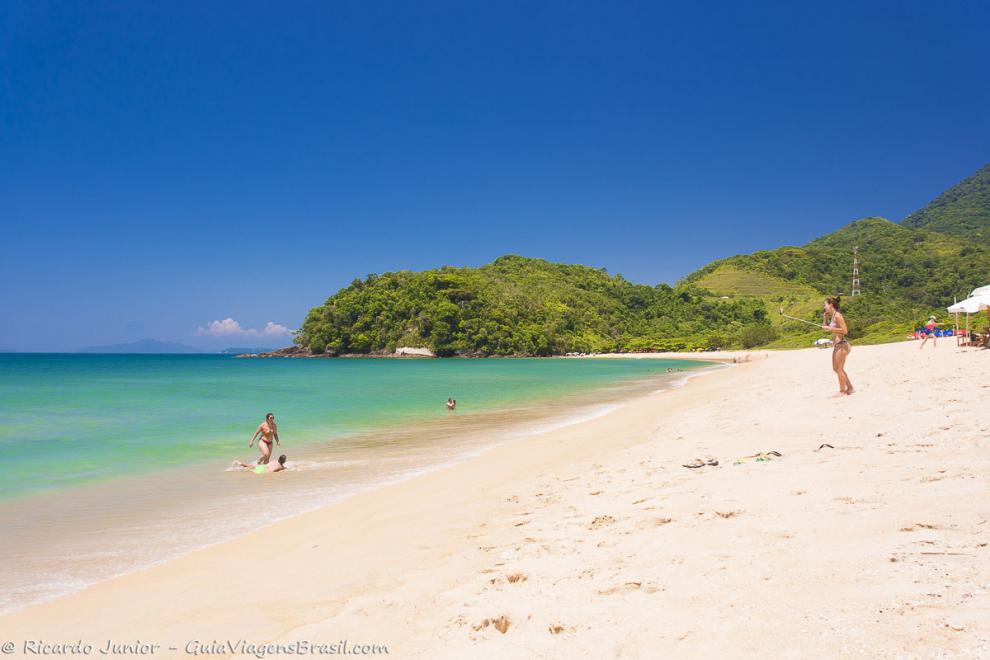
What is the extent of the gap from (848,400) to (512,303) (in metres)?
132

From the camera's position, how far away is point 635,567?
3994mm

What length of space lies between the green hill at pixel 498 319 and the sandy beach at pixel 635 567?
4346 inches

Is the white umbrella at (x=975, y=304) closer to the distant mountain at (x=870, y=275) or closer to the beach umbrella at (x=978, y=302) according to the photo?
the beach umbrella at (x=978, y=302)

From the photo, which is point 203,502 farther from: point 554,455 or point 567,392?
point 567,392

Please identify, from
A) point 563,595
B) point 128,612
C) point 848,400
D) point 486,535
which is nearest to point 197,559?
point 128,612

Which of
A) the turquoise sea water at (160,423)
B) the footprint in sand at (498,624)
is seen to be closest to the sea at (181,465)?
the turquoise sea water at (160,423)

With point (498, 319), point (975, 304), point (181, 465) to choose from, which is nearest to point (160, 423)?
point (181, 465)

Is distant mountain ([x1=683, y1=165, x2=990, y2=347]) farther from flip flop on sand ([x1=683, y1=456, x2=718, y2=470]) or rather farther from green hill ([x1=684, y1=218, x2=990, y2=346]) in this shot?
flip flop on sand ([x1=683, y1=456, x2=718, y2=470])

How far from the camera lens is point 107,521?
25.9 ft

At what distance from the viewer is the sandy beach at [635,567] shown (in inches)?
115

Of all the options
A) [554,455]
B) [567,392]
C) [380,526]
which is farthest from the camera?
[567,392]

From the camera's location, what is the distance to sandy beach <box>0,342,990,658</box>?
292 centimetres

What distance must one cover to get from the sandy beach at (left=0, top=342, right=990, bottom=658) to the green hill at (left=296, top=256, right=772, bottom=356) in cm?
11039

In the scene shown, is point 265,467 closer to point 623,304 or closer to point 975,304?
point 975,304
